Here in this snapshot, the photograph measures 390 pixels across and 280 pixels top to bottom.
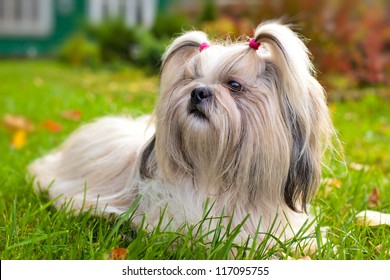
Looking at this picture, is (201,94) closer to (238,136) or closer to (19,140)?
(238,136)

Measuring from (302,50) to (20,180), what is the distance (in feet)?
7.02

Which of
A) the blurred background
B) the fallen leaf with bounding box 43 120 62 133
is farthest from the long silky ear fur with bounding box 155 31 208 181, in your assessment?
the fallen leaf with bounding box 43 120 62 133

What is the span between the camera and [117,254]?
8.43 feet

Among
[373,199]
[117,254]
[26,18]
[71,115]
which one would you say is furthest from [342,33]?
[26,18]

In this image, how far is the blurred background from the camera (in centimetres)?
891

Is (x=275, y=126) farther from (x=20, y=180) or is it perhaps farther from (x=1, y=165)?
(x=1, y=165)

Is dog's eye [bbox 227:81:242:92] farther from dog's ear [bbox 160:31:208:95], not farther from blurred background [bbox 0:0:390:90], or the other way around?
blurred background [bbox 0:0:390:90]

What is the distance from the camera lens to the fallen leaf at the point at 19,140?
5.33 meters

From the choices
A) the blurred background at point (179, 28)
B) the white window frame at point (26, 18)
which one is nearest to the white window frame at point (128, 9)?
the blurred background at point (179, 28)

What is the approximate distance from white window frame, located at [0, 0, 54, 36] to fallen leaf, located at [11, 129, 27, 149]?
1470 centimetres


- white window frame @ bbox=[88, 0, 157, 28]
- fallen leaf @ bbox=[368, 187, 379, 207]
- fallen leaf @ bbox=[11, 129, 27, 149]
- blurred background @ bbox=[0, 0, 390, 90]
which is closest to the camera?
fallen leaf @ bbox=[368, 187, 379, 207]

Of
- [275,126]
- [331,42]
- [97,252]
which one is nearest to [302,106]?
[275,126]

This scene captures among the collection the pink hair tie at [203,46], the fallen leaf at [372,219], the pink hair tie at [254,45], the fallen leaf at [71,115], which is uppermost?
the pink hair tie at [254,45]

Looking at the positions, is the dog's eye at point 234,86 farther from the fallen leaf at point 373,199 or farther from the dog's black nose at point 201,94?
the fallen leaf at point 373,199
